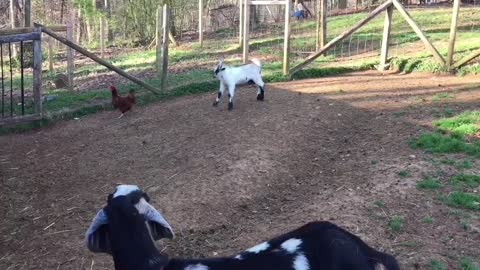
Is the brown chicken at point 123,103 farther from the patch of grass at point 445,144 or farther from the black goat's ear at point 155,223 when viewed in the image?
the black goat's ear at point 155,223

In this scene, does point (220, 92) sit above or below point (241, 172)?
above

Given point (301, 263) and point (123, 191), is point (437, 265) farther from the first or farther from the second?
point (123, 191)

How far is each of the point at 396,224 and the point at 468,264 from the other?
800mm

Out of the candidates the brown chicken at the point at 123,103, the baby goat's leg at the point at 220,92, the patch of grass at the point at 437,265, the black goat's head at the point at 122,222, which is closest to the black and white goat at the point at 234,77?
the baby goat's leg at the point at 220,92

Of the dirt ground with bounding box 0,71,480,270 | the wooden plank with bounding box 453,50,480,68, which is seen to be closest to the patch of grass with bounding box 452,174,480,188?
the dirt ground with bounding box 0,71,480,270

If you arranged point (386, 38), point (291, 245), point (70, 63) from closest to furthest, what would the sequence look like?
point (291, 245) < point (70, 63) < point (386, 38)

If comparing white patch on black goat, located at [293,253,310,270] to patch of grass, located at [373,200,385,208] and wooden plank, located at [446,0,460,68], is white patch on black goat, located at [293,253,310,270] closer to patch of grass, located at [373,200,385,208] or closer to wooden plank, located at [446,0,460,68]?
patch of grass, located at [373,200,385,208]

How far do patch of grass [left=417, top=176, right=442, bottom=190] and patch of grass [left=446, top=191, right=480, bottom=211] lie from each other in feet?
0.74

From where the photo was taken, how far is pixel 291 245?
3.12 meters

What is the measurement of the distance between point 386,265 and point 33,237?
384cm

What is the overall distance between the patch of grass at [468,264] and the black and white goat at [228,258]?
1720mm

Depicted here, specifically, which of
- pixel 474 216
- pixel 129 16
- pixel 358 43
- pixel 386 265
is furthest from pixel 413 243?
pixel 129 16

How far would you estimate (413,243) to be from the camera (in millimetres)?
4844

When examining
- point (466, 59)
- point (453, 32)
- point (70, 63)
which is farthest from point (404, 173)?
point (70, 63)
